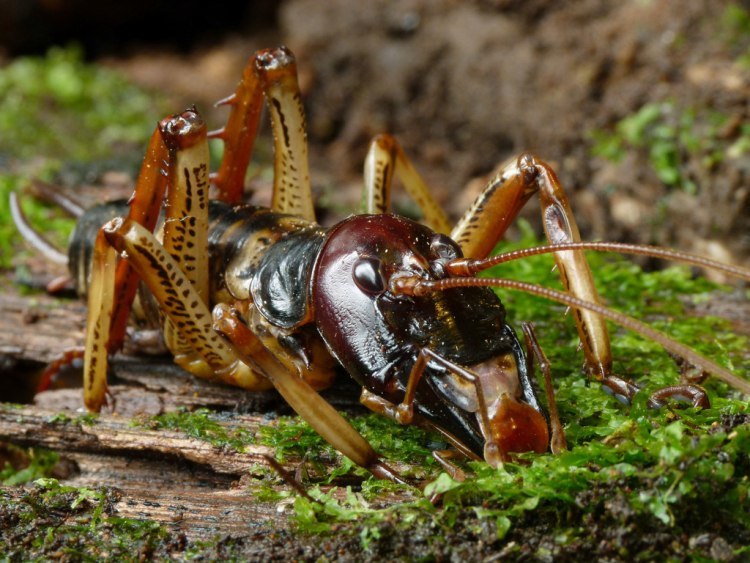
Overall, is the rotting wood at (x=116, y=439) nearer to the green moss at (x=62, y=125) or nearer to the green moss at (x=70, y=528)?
the green moss at (x=70, y=528)

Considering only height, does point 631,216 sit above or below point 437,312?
above

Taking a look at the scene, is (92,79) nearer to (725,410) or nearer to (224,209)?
(224,209)

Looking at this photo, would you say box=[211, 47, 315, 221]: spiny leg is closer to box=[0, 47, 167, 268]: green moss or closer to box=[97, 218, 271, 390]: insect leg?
box=[97, 218, 271, 390]: insect leg

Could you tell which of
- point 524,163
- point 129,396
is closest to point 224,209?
point 129,396

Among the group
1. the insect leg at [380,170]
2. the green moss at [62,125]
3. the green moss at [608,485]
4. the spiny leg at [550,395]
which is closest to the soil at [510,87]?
the green moss at [62,125]

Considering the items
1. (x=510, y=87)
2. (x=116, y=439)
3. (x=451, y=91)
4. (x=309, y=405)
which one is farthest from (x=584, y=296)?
(x=451, y=91)

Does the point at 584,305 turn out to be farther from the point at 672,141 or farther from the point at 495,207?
the point at 672,141

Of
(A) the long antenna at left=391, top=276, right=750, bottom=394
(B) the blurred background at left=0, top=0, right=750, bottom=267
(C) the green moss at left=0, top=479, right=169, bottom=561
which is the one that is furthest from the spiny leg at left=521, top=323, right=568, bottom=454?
(B) the blurred background at left=0, top=0, right=750, bottom=267
